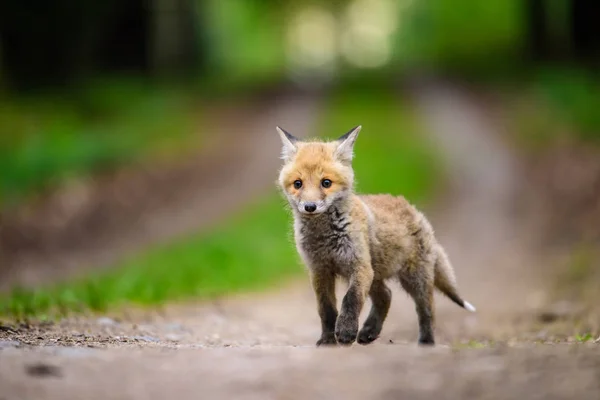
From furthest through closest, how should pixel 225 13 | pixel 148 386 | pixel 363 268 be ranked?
pixel 225 13, pixel 363 268, pixel 148 386

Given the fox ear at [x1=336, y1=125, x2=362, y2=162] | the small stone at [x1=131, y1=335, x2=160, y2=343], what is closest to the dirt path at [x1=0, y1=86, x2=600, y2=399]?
the small stone at [x1=131, y1=335, x2=160, y2=343]

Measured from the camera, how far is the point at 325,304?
22.9 ft

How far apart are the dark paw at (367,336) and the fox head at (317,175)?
4.63 feet

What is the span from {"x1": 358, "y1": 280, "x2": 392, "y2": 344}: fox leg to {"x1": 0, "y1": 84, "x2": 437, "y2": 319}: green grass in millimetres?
988

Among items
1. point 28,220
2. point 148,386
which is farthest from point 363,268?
point 28,220

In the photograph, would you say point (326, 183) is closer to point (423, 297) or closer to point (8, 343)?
point (423, 297)

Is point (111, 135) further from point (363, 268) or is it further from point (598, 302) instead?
point (363, 268)

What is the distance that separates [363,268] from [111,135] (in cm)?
1987

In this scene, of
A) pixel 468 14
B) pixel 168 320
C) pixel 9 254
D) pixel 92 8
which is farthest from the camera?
pixel 468 14

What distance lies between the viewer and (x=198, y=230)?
18562 mm

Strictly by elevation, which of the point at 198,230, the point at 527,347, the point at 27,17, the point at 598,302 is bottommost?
the point at 198,230

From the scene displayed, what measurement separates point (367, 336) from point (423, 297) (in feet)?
2.08

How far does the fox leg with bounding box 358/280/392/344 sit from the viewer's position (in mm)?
7539

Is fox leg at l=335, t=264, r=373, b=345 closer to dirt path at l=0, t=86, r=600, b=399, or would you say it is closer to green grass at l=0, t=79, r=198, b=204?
dirt path at l=0, t=86, r=600, b=399
